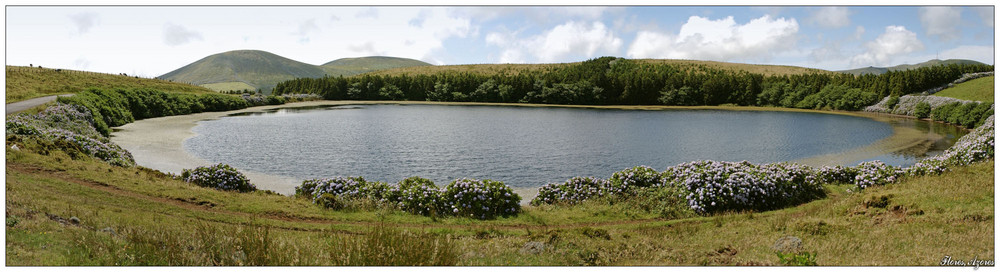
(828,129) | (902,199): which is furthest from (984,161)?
(828,129)

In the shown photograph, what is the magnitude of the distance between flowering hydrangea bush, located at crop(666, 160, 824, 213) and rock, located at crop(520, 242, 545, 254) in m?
6.88

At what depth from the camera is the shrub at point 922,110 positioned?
63775 millimetres

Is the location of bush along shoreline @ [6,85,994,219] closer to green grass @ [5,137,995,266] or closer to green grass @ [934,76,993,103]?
green grass @ [5,137,995,266]

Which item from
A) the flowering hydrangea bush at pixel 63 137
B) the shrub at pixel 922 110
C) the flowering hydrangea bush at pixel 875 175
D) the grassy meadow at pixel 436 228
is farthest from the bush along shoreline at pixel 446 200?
the shrub at pixel 922 110

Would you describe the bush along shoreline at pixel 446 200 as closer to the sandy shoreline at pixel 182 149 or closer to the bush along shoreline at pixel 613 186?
the bush along shoreline at pixel 613 186

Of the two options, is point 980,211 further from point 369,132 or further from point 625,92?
point 625,92

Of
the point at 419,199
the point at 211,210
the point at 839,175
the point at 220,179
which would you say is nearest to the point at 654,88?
the point at 839,175

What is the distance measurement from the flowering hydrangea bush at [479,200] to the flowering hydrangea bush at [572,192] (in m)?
2.15

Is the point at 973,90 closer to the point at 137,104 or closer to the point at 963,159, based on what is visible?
the point at 963,159

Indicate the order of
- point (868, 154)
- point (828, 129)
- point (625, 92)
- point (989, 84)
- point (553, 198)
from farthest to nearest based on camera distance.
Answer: point (625, 92), point (989, 84), point (828, 129), point (868, 154), point (553, 198)

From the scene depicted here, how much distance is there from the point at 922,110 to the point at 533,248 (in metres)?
74.8

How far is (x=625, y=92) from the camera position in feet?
345

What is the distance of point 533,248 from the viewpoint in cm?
1066

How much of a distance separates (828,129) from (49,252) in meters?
56.1
